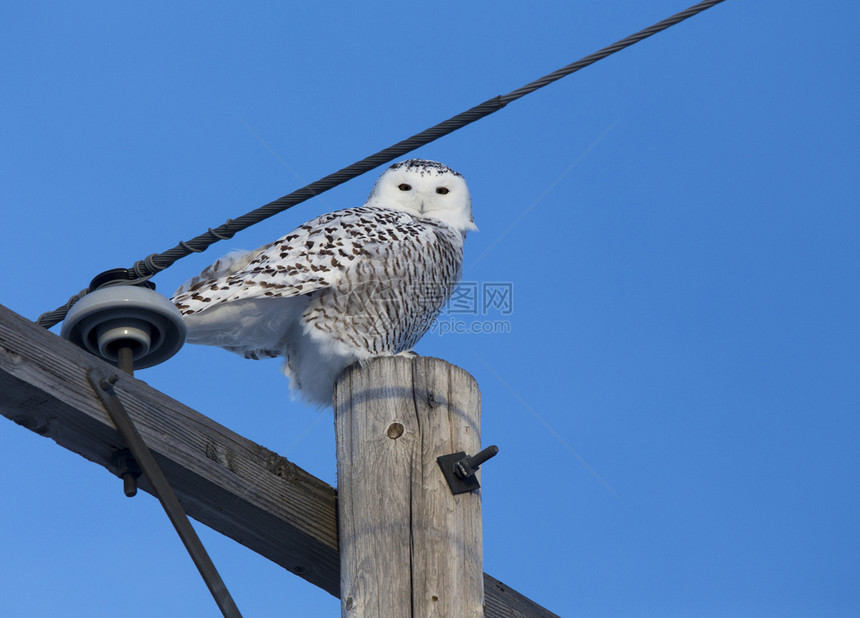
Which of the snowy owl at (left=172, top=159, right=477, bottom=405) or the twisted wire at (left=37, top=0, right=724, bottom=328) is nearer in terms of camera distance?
the twisted wire at (left=37, top=0, right=724, bottom=328)

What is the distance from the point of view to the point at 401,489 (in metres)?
2.47

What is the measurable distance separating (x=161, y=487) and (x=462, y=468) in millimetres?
725

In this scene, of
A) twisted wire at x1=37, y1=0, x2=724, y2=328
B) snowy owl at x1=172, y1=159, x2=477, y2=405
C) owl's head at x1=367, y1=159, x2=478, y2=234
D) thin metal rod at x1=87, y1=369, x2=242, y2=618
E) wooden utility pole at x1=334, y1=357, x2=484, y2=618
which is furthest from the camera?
owl's head at x1=367, y1=159, x2=478, y2=234

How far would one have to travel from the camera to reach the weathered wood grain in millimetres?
2197

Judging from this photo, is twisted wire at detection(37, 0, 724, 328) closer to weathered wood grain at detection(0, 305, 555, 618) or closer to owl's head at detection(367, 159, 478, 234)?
weathered wood grain at detection(0, 305, 555, 618)

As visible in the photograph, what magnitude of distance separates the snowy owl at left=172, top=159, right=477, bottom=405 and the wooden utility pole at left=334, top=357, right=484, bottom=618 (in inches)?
45.1

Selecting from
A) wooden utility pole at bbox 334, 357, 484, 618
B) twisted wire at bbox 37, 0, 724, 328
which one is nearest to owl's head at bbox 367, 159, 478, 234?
twisted wire at bbox 37, 0, 724, 328

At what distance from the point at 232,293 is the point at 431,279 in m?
0.86

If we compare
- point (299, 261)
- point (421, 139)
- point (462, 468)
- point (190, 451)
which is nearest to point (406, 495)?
point (462, 468)

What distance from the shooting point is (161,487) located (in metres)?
2.24

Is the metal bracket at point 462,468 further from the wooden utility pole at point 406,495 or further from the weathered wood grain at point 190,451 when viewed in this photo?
the weathered wood grain at point 190,451

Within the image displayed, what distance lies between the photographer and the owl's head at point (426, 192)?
503cm

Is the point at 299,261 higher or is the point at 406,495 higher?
the point at 299,261

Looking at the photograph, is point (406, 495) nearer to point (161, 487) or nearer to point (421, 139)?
point (161, 487)
